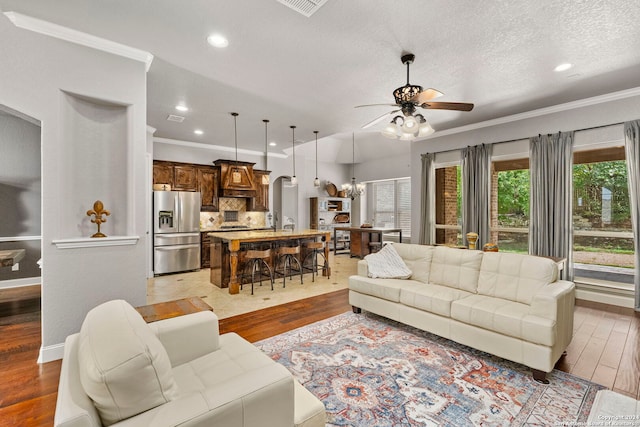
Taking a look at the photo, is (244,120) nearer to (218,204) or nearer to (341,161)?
(218,204)

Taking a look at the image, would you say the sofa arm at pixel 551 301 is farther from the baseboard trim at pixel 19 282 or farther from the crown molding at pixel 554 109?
the baseboard trim at pixel 19 282

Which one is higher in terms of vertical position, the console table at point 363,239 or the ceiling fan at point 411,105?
the ceiling fan at point 411,105

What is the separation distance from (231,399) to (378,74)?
3.46 m

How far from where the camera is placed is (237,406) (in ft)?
3.59

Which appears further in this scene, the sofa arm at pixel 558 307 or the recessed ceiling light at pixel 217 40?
the recessed ceiling light at pixel 217 40

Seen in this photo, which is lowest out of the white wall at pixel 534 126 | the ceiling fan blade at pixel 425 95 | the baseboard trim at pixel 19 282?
the baseboard trim at pixel 19 282

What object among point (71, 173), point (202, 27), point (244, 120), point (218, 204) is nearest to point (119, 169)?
point (71, 173)

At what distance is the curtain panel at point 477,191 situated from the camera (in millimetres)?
5363

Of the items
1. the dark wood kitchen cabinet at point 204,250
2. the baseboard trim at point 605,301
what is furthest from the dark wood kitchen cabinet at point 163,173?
the baseboard trim at point 605,301

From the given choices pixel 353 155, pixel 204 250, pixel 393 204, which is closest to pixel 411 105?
pixel 204 250

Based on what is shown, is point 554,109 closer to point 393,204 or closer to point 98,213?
point 393,204

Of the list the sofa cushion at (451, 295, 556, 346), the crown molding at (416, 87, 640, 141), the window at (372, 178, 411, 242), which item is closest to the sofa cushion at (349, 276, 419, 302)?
the sofa cushion at (451, 295, 556, 346)

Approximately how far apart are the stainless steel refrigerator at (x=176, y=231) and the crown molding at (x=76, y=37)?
11.3 feet

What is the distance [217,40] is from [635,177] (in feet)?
17.9
